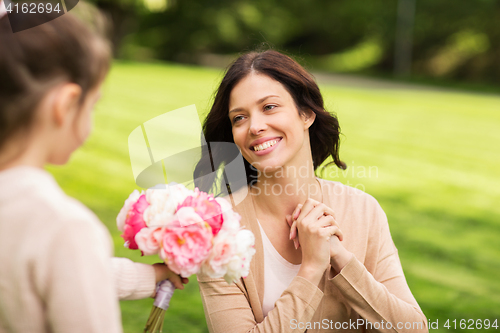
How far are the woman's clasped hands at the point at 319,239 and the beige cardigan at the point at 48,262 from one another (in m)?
0.99

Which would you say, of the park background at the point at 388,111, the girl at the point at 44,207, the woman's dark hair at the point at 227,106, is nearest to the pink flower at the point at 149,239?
the girl at the point at 44,207

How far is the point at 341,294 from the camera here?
2.06 metres

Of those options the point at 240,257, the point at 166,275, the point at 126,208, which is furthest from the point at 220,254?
the point at 126,208

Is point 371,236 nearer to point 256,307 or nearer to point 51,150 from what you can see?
point 256,307

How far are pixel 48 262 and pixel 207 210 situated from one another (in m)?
0.50

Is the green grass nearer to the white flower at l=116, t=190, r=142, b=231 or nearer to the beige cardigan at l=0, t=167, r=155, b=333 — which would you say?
the white flower at l=116, t=190, r=142, b=231

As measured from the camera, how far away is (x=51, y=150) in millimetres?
1090

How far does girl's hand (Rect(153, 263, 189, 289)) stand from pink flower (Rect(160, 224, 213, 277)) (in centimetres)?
9

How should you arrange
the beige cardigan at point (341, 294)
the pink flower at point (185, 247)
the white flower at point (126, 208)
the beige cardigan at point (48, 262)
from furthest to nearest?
the beige cardigan at point (341, 294)
the white flower at point (126, 208)
the pink flower at point (185, 247)
the beige cardigan at point (48, 262)

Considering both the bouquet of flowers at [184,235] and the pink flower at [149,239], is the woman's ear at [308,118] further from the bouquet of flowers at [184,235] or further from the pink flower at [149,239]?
the pink flower at [149,239]

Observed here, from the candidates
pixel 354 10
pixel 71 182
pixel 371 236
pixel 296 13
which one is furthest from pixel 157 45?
pixel 371 236

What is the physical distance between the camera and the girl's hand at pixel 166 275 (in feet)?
4.67

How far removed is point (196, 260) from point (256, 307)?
778mm

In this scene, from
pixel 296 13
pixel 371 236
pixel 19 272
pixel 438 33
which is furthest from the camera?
pixel 296 13
